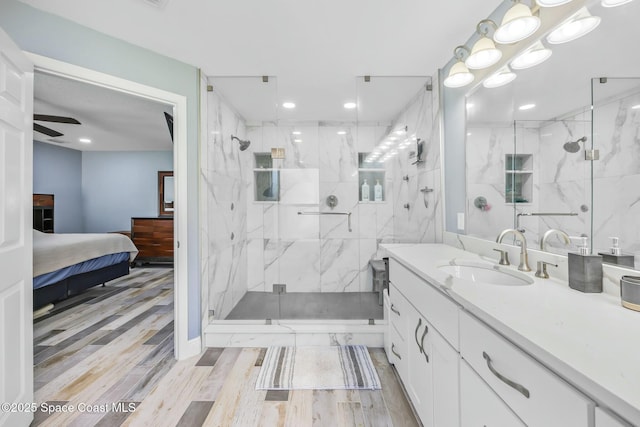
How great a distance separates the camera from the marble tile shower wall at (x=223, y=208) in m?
2.36

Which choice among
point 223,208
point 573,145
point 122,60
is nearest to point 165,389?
point 223,208

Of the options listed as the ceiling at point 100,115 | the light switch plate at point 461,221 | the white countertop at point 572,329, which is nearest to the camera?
the white countertop at point 572,329

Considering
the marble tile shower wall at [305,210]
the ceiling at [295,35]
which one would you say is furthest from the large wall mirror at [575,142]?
the marble tile shower wall at [305,210]

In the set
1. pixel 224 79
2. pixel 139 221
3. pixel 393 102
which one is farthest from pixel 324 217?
pixel 139 221

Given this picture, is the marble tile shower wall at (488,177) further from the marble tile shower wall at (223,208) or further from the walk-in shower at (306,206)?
the marble tile shower wall at (223,208)

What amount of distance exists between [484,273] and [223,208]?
2.38 metres

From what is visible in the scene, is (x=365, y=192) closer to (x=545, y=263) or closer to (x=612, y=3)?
(x=545, y=263)

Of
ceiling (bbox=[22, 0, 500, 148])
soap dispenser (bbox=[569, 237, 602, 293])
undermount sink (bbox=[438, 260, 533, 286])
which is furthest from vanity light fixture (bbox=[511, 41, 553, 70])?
undermount sink (bbox=[438, 260, 533, 286])

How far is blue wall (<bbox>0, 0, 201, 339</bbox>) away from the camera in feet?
4.98

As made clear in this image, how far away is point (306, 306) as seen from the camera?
283 centimetres

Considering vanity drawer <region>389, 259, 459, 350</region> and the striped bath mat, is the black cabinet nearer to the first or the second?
the striped bath mat

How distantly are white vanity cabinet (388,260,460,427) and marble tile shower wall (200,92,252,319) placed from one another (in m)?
1.68

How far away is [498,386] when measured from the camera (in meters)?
0.74

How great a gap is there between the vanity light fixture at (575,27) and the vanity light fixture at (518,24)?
0.09 metres
